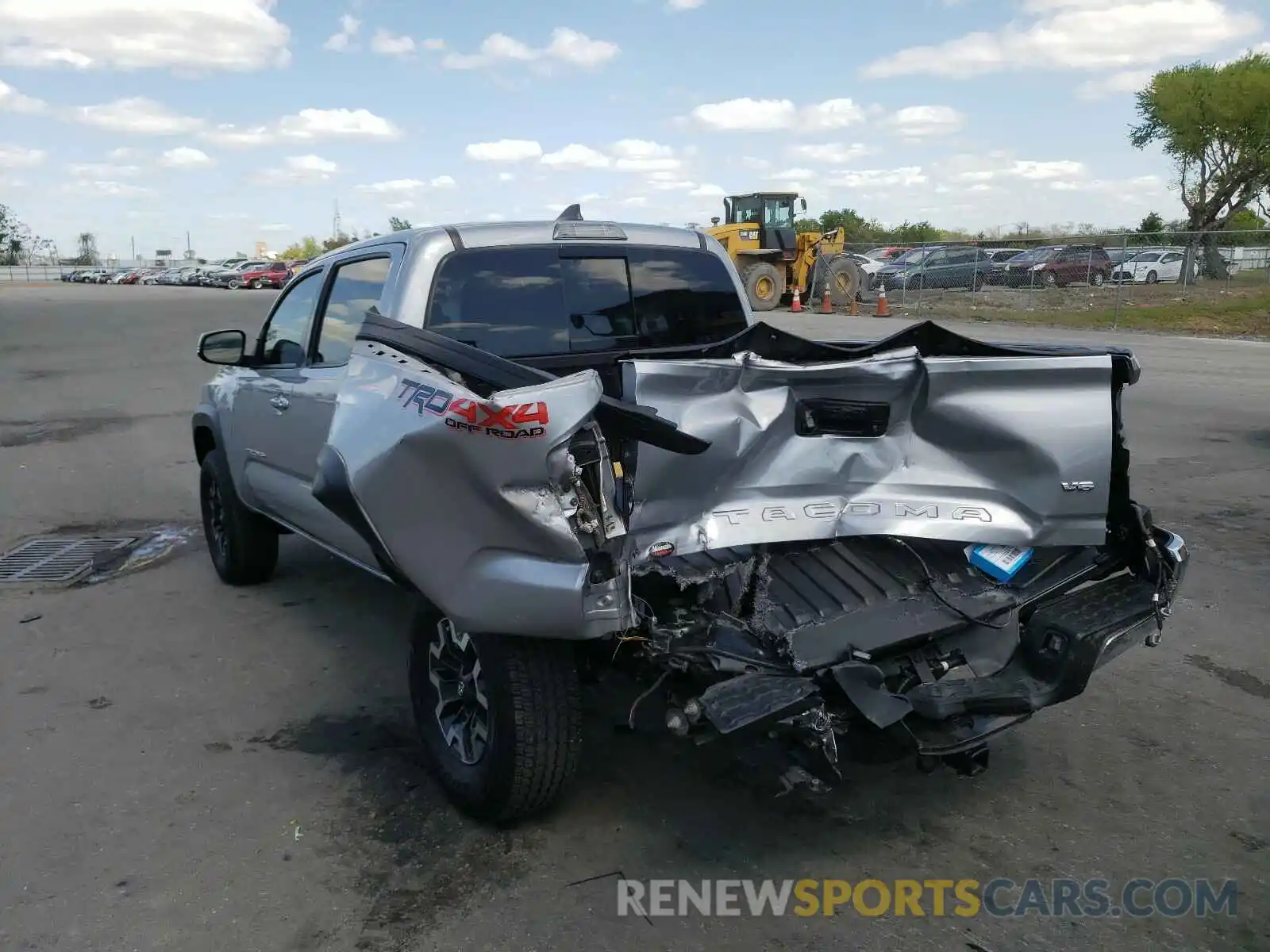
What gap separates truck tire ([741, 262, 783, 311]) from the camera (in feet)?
91.4

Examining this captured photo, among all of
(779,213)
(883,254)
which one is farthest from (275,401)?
(883,254)

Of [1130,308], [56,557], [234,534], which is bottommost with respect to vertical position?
[56,557]

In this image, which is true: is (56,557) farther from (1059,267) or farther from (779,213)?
(1059,267)

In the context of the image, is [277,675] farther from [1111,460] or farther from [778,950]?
[1111,460]

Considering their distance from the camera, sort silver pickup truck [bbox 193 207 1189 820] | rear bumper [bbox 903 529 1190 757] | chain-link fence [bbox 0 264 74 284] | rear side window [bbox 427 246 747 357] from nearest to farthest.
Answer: silver pickup truck [bbox 193 207 1189 820] < rear bumper [bbox 903 529 1190 757] < rear side window [bbox 427 246 747 357] < chain-link fence [bbox 0 264 74 284]

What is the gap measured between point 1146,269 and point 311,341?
3134cm

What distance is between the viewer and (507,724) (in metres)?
3.25

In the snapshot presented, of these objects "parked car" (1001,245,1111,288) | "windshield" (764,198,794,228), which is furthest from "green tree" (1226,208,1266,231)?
"windshield" (764,198,794,228)

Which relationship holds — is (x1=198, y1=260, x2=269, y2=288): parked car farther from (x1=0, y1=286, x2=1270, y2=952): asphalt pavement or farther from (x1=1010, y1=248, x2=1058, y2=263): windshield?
(x1=0, y1=286, x2=1270, y2=952): asphalt pavement

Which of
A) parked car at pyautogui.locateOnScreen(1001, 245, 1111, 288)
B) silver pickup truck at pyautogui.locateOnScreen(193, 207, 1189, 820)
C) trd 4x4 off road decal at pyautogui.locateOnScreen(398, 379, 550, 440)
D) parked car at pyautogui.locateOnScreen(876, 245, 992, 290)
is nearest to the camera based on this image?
trd 4x4 off road decal at pyautogui.locateOnScreen(398, 379, 550, 440)

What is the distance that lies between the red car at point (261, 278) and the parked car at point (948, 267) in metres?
37.4

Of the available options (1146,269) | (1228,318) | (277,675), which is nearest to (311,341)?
(277,675)

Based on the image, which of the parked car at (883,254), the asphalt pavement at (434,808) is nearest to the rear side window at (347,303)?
the asphalt pavement at (434,808)

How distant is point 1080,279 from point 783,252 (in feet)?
31.3
